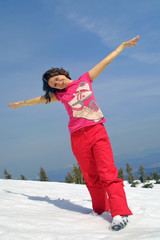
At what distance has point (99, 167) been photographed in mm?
3160

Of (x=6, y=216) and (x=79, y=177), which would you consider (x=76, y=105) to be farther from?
(x=79, y=177)

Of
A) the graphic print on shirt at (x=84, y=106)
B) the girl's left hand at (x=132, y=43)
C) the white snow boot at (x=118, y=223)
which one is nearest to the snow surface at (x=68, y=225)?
the white snow boot at (x=118, y=223)

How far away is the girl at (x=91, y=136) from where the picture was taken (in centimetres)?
303

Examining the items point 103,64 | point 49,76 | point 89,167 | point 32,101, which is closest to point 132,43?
point 103,64

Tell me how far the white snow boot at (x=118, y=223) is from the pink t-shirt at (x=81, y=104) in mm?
1290

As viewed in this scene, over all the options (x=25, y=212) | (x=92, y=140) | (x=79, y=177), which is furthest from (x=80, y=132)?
(x=79, y=177)

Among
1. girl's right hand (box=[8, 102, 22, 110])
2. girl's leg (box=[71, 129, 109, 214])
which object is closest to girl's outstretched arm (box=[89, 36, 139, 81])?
girl's leg (box=[71, 129, 109, 214])

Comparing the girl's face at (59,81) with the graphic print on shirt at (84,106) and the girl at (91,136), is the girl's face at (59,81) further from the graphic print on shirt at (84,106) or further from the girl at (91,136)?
the graphic print on shirt at (84,106)

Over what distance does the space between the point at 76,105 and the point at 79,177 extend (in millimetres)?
40358

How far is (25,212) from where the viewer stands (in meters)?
3.32

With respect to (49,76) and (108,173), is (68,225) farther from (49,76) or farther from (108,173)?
(49,76)

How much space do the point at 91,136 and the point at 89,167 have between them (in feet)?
1.59

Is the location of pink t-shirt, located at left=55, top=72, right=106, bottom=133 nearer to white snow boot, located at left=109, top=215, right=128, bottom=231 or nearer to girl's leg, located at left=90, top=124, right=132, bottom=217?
girl's leg, located at left=90, top=124, right=132, bottom=217

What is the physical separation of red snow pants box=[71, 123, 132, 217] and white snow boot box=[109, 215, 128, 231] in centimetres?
6
